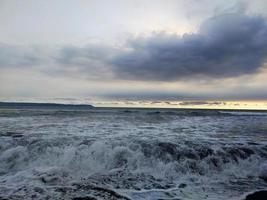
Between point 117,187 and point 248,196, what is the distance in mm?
3322

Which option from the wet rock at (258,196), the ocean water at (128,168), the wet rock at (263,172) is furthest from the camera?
the wet rock at (263,172)

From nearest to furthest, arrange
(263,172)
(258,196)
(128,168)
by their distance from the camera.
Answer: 1. (258,196)
2. (263,172)
3. (128,168)

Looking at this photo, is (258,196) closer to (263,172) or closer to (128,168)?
(263,172)

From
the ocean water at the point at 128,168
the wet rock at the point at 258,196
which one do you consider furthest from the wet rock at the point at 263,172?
the wet rock at the point at 258,196

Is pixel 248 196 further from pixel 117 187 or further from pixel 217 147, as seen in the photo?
pixel 217 147

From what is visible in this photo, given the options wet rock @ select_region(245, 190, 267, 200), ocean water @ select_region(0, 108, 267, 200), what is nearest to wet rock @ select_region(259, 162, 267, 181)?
ocean water @ select_region(0, 108, 267, 200)

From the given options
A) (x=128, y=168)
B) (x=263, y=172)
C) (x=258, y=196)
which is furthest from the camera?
(x=128, y=168)

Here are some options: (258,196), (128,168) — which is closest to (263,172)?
(258,196)

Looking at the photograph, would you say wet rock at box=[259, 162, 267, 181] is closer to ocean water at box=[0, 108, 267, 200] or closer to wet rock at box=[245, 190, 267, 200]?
ocean water at box=[0, 108, 267, 200]

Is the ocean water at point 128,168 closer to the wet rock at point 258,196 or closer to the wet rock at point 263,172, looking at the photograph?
the wet rock at point 263,172

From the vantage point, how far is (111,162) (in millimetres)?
9461

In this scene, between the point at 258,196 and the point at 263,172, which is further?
the point at 263,172

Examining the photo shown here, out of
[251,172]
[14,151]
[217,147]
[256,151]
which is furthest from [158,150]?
[14,151]

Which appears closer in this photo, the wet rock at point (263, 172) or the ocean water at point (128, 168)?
the ocean water at point (128, 168)
